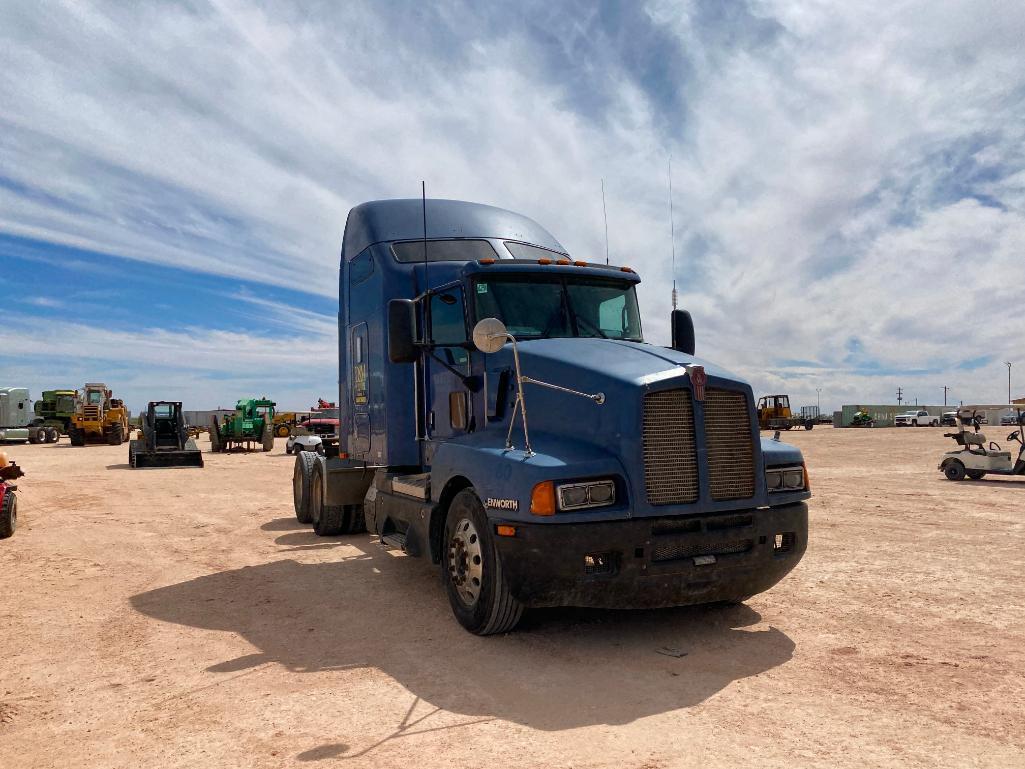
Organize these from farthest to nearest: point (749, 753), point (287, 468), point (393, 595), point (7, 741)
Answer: point (287, 468)
point (393, 595)
point (7, 741)
point (749, 753)

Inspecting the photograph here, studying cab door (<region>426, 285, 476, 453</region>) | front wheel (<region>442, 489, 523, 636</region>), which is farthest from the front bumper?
cab door (<region>426, 285, 476, 453</region>)

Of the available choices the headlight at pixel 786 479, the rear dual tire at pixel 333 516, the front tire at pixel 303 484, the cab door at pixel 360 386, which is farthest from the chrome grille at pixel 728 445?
the front tire at pixel 303 484

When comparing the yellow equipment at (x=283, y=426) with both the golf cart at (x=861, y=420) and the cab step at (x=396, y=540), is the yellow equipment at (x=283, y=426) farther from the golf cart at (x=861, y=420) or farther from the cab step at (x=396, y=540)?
the golf cart at (x=861, y=420)

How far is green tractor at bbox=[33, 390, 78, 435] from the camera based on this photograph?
143ft

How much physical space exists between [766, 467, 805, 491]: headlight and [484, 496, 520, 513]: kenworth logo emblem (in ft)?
6.30

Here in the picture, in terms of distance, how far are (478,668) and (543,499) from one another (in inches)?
45.8

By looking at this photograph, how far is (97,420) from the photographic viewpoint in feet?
117

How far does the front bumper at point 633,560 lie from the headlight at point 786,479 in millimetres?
404

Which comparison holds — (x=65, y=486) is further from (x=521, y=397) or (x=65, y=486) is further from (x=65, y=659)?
Answer: (x=521, y=397)

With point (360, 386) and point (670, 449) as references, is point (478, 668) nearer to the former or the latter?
point (670, 449)

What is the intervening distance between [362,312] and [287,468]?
15.6 m

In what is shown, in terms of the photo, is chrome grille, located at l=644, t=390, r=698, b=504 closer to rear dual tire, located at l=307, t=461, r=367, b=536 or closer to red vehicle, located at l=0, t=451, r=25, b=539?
rear dual tire, located at l=307, t=461, r=367, b=536

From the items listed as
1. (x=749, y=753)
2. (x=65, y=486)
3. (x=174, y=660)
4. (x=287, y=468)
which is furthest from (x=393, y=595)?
(x=287, y=468)

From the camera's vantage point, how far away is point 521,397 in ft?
17.9
